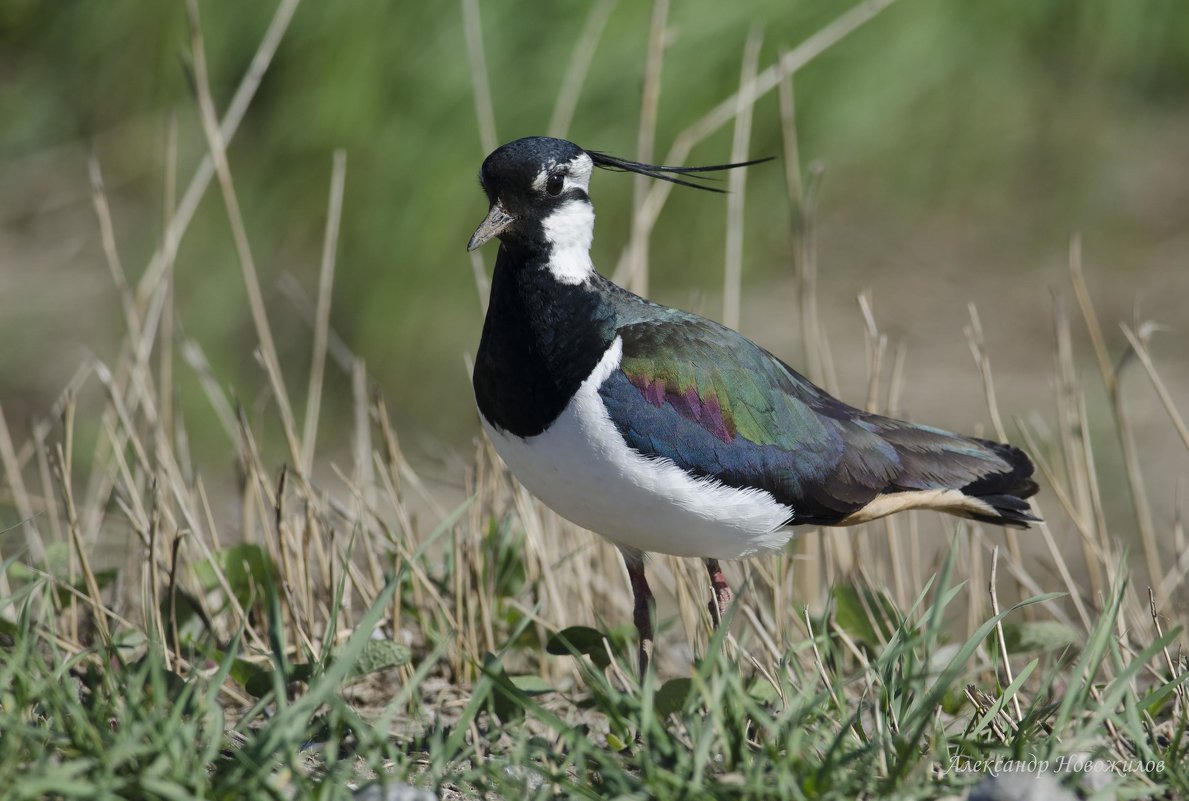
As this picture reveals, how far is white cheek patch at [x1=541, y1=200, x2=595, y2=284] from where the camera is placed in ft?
9.27

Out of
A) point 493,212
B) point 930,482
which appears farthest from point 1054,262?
point 493,212

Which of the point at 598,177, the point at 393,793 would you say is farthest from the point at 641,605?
the point at 598,177

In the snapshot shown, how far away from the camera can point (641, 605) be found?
2.97m

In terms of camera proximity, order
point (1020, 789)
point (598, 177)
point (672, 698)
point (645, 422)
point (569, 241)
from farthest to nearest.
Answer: point (598, 177) < point (569, 241) < point (645, 422) < point (672, 698) < point (1020, 789)

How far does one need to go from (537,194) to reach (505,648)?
0.89 meters

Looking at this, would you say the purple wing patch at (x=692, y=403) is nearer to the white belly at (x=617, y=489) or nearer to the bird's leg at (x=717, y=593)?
the white belly at (x=617, y=489)

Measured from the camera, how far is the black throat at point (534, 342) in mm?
2695

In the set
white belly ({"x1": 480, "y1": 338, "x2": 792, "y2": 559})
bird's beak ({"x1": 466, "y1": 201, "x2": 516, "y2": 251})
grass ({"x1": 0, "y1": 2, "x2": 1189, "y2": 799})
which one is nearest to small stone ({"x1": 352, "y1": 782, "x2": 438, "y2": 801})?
grass ({"x1": 0, "y1": 2, "x2": 1189, "y2": 799})

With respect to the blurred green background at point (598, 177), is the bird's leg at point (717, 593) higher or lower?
lower

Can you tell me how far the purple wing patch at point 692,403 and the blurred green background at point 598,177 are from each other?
115 inches

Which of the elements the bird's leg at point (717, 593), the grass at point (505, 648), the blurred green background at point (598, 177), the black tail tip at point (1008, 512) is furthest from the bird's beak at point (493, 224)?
the blurred green background at point (598, 177)

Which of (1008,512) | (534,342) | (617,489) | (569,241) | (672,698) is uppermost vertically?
(569,241)

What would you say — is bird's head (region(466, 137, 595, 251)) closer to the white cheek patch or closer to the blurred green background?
the white cheek patch

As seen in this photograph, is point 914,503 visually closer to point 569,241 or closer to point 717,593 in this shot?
point 717,593
